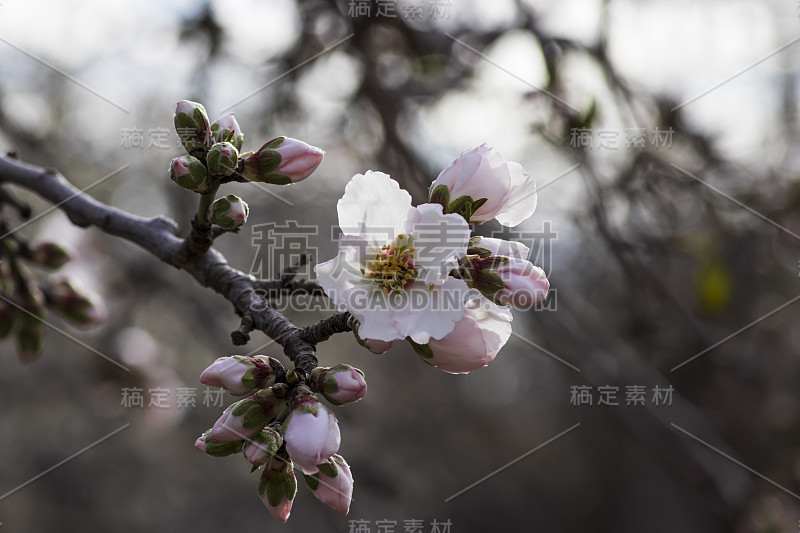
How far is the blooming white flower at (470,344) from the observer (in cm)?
100

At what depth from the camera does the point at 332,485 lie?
994mm

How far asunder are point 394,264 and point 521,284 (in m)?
0.23

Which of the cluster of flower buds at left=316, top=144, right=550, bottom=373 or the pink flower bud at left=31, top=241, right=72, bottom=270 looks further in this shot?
the pink flower bud at left=31, top=241, right=72, bottom=270

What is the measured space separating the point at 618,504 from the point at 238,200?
13.0 meters

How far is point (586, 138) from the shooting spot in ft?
8.61

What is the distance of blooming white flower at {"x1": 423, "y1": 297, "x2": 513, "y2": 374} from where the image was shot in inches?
39.3

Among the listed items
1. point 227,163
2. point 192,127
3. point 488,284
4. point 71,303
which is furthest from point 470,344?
point 71,303

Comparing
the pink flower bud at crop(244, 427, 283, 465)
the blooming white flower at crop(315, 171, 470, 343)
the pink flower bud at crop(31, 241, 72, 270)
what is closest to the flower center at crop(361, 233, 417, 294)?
the blooming white flower at crop(315, 171, 470, 343)

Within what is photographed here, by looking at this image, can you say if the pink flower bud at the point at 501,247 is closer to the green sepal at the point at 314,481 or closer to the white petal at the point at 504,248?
the white petal at the point at 504,248

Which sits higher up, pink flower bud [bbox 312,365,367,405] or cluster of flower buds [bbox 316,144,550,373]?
cluster of flower buds [bbox 316,144,550,373]

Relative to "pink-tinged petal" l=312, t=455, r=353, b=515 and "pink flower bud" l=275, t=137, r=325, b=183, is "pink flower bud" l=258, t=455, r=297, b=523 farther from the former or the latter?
"pink flower bud" l=275, t=137, r=325, b=183

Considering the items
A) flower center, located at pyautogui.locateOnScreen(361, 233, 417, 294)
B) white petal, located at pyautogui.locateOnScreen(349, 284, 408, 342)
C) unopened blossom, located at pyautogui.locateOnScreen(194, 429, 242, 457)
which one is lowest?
unopened blossom, located at pyautogui.locateOnScreen(194, 429, 242, 457)

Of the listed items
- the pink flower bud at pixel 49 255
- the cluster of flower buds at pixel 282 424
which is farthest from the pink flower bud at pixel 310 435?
the pink flower bud at pixel 49 255

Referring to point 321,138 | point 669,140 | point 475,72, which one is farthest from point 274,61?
point 669,140
